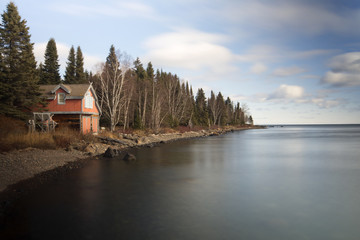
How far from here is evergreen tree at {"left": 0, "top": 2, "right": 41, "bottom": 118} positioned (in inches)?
1024

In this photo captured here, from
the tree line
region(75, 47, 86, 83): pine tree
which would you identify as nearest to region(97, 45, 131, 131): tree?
the tree line

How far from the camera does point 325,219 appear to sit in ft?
29.6

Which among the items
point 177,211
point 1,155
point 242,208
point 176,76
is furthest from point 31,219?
point 176,76

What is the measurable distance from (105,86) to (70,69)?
53.8 feet

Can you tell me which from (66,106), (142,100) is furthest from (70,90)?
(142,100)

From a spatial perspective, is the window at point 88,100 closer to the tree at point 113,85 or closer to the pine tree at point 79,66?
the tree at point 113,85

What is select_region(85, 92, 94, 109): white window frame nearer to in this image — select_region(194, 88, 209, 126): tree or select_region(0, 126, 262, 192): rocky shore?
select_region(0, 126, 262, 192): rocky shore

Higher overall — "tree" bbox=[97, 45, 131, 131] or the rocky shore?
"tree" bbox=[97, 45, 131, 131]

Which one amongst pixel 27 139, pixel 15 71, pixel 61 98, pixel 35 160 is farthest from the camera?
pixel 61 98

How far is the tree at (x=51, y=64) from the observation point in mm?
49300

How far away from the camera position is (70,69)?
5469 centimetres

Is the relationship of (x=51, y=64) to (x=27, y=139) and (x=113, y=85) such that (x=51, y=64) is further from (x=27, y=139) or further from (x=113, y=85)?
(x=27, y=139)

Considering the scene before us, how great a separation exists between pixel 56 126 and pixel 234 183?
24.8 m

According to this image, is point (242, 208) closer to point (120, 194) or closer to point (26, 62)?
point (120, 194)
